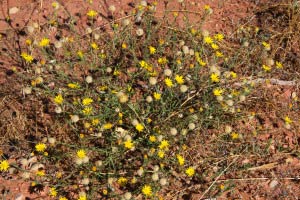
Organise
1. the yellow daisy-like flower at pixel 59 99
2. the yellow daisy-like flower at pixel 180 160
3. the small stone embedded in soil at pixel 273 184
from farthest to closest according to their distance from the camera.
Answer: the small stone embedded in soil at pixel 273 184 < the yellow daisy-like flower at pixel 59 99 < the yellow daisy-like flower at pixel 180 160

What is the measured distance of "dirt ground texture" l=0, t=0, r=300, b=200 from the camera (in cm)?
337

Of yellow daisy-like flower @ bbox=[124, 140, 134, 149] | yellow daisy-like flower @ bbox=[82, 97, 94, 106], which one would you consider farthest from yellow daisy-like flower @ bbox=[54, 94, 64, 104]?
yellow daisy-like flower @ bbox=[124, 140, 134, 149]

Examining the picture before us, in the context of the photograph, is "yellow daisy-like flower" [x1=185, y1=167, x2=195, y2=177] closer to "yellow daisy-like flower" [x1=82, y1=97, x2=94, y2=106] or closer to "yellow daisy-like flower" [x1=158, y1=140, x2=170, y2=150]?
"yellow daisy-like flower" [x1=158, y1=140, x2=170, y2=150]

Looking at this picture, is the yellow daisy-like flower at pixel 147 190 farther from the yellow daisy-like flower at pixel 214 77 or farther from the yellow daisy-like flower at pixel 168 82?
the yellow daisy-like flower at pixel 214 77

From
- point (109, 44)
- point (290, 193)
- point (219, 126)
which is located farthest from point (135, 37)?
point (290, 193)

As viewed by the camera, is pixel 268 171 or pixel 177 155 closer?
pixel 177 155

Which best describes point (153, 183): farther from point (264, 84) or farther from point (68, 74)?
point (264, 84)

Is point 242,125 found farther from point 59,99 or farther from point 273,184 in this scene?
point 59,99

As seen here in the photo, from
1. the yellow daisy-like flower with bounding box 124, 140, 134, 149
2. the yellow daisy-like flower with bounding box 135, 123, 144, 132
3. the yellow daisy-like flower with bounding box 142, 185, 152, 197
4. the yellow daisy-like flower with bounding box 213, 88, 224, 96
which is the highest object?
the yellow daisy-like flower with bounding box 213, 88, 224, 96

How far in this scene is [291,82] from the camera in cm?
415

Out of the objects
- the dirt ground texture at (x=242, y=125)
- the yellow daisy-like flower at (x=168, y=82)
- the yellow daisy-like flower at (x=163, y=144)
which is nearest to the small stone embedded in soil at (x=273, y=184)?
the dirt ground texture at (x=242, y=125)

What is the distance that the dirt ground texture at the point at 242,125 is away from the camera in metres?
3.37

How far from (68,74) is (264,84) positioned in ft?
7.00

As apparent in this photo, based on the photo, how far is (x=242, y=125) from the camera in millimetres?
3814
